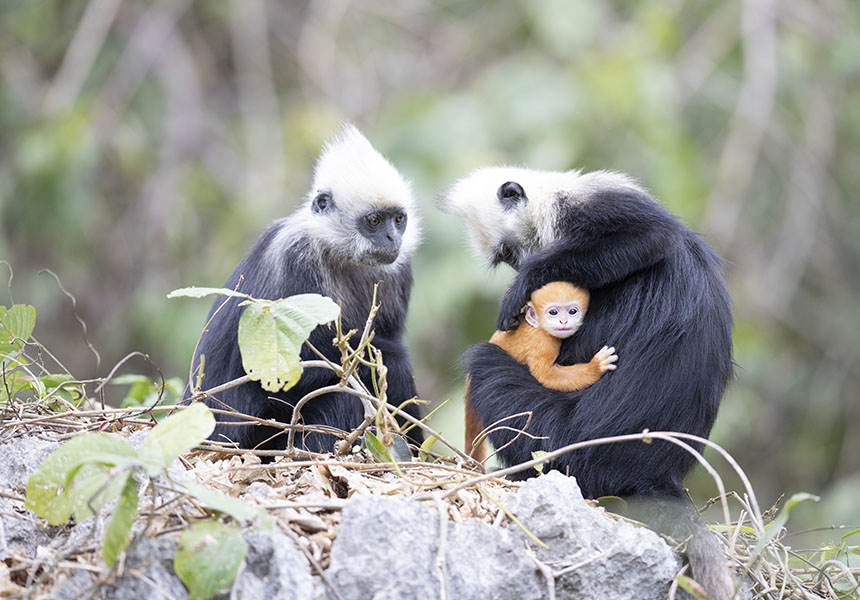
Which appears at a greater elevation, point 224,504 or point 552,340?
point 552,340

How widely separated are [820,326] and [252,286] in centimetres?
570

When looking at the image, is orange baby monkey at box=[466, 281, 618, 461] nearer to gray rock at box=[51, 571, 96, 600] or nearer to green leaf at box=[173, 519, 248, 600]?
green leaf at box=[173, 519, 248, 600]

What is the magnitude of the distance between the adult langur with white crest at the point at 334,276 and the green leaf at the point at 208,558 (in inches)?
53.0

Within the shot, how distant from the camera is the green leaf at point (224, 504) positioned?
1.85m

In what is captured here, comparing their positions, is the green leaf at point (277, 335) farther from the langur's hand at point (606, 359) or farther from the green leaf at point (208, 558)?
the langur's hand at point (606, 359)

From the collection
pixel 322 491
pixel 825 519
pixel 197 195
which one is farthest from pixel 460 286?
pixel 322 491

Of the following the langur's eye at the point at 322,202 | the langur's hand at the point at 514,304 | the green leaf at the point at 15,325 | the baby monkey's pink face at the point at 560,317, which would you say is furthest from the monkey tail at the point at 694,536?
the green leaf at the point at 15,325

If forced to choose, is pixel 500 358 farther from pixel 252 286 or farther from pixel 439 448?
pixel 439 448

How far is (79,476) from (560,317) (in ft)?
4.82

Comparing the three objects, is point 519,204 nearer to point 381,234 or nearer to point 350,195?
point 381,234

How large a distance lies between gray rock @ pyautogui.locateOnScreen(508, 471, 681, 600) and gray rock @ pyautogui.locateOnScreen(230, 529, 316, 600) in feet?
1.78

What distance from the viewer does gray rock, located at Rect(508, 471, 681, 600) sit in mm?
2232

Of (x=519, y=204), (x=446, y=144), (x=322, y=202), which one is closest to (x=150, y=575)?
(x=519, y=204)

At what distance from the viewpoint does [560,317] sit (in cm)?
286
